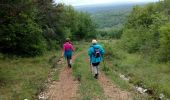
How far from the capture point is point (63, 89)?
623 inches

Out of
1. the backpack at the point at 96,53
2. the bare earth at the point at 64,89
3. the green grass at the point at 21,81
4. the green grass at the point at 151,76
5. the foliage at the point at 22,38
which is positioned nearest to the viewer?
the bare earth at the point at 64,89

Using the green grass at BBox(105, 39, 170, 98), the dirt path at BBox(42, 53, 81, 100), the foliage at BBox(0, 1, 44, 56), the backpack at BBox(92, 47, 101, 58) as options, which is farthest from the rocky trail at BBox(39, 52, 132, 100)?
the foliage at BBox(0, 1, 44, 56)

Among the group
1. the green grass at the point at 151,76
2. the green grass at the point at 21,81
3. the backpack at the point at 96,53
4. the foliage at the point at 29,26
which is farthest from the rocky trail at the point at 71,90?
the foliage at the point at 29,26

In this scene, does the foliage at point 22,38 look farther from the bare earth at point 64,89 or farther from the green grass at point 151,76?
the green grass at point 151,76

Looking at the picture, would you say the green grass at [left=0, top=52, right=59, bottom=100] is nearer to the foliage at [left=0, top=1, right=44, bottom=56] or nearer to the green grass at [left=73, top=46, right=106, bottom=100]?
the green grass at [left=73, top=46, right=106, bottom=100]

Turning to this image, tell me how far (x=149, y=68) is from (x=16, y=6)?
10.0m

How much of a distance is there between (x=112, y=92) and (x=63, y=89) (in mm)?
2278

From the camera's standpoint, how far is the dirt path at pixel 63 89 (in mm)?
14234

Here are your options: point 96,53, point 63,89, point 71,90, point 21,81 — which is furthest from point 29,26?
point 71,90

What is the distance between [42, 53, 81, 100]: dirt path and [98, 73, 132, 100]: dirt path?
4.13 feet

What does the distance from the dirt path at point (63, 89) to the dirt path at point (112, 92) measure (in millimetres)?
1260

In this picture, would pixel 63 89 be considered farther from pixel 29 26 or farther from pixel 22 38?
pixel 22 38

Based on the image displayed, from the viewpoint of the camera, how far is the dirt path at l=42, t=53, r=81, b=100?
14234 millimetres

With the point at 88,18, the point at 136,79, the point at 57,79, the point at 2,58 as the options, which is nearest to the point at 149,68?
the point at 136,79
